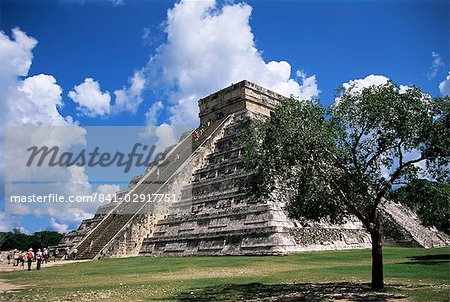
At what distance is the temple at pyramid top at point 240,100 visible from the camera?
31531mm

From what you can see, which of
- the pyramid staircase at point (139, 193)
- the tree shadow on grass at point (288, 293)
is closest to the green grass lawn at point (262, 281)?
the tree shadow on grass at point (288, 293)

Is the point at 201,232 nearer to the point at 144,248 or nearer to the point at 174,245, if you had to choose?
the point at 174,245

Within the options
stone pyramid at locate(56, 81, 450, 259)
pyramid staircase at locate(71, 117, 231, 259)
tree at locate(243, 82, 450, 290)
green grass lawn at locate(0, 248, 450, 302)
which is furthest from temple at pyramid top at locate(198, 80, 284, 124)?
tree at locate(243, 82, 450, 290)

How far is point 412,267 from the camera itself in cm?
1405

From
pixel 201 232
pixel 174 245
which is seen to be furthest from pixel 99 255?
pixel 201 232

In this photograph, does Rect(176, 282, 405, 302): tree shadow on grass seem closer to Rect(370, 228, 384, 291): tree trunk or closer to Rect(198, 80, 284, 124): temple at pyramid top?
Rect(370, 228, 384, 291): tree trunk

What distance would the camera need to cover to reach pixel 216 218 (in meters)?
22.2

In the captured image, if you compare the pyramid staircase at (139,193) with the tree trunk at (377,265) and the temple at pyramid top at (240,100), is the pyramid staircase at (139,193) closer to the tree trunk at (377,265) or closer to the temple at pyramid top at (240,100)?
the temple at pyramid top at (240,100)

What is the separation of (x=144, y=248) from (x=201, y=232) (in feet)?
15.2

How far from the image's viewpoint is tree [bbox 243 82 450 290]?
1001 cm

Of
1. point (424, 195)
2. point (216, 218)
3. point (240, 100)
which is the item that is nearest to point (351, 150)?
point (424, 195)

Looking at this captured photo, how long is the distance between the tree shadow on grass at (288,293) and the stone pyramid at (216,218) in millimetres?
5525

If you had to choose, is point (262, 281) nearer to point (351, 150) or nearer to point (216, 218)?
point (351, 150)

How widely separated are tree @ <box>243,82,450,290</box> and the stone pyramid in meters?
5.65
